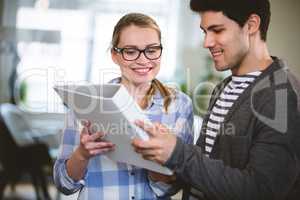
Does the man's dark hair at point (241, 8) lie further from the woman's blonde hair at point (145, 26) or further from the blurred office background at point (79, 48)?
the blurred office background at point (79, 48)

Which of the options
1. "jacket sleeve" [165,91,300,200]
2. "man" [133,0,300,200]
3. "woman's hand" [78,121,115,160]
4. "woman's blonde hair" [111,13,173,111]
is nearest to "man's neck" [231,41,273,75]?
"man" [133,0,300,200]

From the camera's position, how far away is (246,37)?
92 centimetres

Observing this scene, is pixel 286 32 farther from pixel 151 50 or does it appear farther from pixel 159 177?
pixel 159 177

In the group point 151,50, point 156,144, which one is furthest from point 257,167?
point 151,50

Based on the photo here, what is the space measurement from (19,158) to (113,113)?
1.19 m

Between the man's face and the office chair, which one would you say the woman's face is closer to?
the man's face

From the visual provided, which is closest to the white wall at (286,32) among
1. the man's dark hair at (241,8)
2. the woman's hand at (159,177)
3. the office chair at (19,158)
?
the man's dark hair at (241,8)

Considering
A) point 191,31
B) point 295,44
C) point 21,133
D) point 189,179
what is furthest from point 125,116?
point 21,133

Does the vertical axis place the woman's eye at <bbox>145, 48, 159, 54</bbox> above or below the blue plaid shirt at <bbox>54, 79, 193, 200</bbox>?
above

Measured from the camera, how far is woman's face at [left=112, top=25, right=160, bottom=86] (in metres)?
1.03

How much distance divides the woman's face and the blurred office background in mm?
218

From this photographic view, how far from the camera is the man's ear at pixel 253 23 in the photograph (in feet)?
2.98

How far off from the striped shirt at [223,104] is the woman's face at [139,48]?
0.19 metres

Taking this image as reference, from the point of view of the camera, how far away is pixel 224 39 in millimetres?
925
